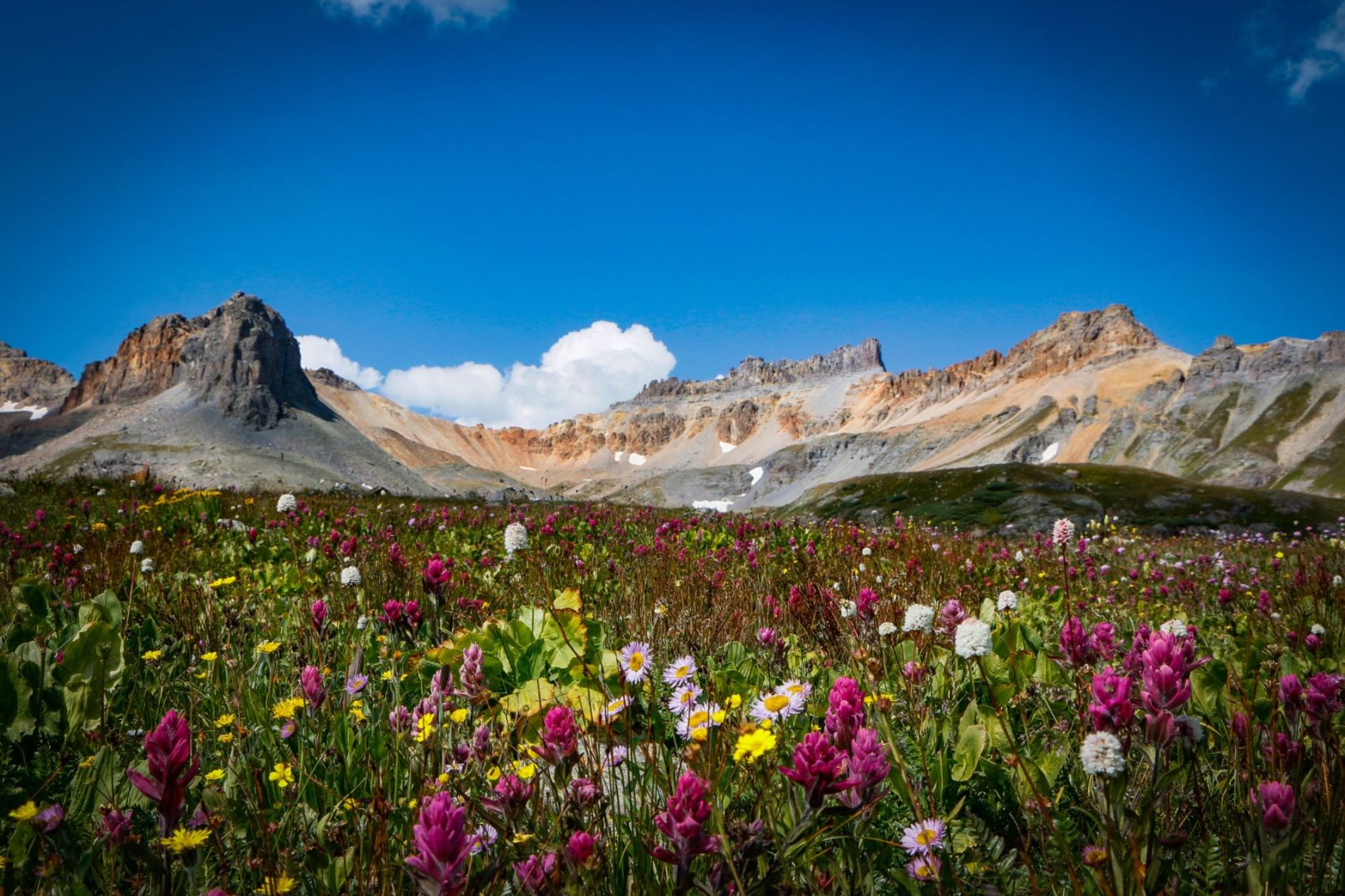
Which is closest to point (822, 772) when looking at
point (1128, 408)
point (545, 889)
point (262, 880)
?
point (545, 889)

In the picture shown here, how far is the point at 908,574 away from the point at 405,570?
4601 mm

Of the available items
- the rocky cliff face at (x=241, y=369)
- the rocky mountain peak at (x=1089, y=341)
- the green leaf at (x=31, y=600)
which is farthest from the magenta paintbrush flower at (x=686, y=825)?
the rocky mountain peak at (x=1089, y=341)

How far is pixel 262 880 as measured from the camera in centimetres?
166

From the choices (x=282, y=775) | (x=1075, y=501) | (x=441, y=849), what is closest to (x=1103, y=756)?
(x=441, y=849)

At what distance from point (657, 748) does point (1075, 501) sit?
28.9 m

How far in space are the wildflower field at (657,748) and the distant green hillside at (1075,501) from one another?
49.9ft

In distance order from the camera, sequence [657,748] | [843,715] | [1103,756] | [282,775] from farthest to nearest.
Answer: [657,748], [282,775], [843,715], [1103,756]

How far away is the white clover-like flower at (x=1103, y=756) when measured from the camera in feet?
4.63

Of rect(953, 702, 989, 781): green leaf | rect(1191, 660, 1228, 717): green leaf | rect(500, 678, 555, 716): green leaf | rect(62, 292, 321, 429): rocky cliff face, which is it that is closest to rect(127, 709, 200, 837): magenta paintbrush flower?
rect(500, 678, 555, 716): green leaf

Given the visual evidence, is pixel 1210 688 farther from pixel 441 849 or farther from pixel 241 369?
pixel 241 369

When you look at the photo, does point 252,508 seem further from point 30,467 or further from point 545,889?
point 30,467

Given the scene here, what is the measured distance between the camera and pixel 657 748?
255 cm

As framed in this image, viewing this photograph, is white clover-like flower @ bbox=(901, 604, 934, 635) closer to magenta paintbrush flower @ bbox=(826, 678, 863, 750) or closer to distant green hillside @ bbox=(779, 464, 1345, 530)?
magenta paintbrush flower @ bbox=(826, 678, 863, 750)

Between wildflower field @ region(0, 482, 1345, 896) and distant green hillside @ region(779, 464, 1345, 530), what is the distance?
598 inches
